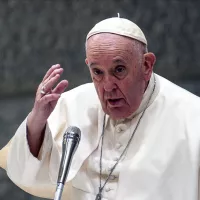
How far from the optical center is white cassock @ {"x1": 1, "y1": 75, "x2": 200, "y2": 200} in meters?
1.53

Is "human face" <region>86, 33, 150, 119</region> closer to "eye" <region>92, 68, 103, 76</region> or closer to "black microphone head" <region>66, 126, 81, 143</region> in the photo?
"eye" <region>92, 68, 103, 76</region>

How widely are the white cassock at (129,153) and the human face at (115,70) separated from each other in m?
0.10

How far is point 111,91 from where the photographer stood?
5.14ft

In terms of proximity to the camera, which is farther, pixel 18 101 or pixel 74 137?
pixel 18 101

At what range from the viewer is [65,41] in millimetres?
2443

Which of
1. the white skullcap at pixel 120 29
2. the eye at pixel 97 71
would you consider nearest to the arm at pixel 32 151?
the eye at pixel 97 71

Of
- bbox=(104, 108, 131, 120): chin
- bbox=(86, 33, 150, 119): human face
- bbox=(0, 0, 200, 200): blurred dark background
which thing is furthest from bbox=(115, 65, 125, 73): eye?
bbox=(0, 0, 200, 200): blurred dark background

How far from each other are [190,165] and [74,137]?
1.22ft

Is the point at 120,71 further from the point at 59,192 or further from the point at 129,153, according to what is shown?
the point at 59,192

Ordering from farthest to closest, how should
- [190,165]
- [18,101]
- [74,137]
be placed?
[18,101] → [190,165] → [74,137]

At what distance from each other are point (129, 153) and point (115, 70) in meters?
0.26

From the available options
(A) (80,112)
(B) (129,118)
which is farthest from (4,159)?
(B) (129,118)

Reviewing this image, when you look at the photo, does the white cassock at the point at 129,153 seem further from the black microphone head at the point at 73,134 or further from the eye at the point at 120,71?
the black microphone head at the point at 73,134

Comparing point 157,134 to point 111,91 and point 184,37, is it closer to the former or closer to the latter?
point 111,91
